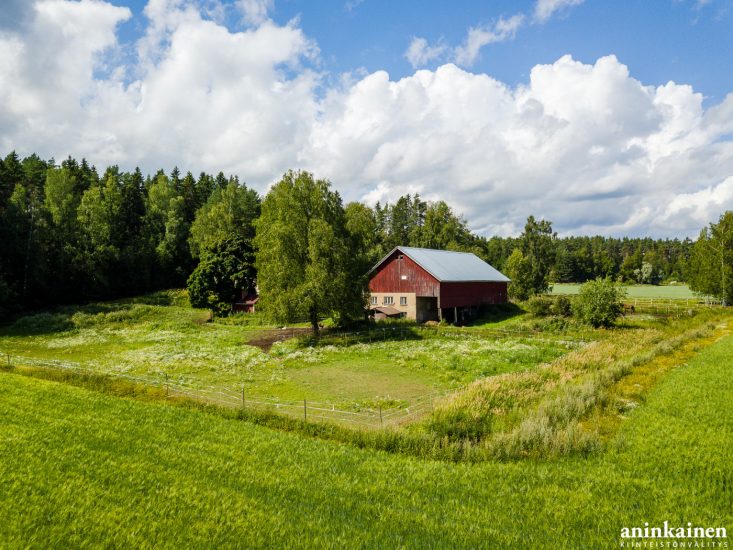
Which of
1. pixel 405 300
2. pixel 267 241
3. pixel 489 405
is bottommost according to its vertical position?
pixel 489 405

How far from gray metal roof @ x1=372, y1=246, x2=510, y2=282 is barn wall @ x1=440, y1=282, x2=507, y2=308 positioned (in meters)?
0.91

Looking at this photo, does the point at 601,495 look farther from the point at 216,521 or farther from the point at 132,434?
the point at 132,434

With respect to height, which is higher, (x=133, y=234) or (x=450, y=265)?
(x=133, y=234)

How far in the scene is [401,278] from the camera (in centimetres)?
5844

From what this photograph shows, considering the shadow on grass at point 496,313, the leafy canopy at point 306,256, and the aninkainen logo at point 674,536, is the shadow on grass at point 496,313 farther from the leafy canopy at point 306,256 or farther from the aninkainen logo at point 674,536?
the aninkainen logo at point 674,536

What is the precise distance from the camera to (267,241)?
49.3 m

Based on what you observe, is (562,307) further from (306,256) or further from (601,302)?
(306,256)

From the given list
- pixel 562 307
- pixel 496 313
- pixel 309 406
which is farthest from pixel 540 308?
pixel 309 406

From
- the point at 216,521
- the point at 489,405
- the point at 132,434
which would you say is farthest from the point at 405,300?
the point at 216,521

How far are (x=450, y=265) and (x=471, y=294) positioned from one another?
17.0 ft

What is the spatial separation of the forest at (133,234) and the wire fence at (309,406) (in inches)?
1004

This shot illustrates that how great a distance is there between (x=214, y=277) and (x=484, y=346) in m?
45.4

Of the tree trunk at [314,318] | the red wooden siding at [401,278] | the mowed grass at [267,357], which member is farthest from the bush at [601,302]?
the tree trunk at [314,318]

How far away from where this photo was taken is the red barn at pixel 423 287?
184ft
